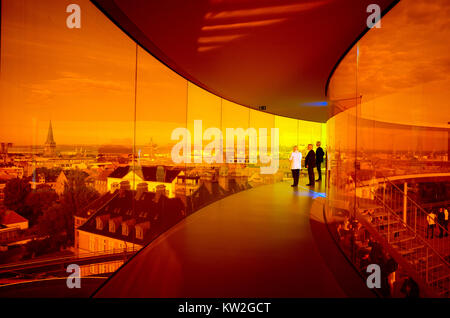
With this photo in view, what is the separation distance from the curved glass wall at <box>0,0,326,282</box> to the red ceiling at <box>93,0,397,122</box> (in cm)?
41

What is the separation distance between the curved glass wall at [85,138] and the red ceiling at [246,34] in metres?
0.41

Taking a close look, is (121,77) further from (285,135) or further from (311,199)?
(285,135)

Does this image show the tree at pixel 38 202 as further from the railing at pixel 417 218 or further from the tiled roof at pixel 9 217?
the railing at pixel 417 218

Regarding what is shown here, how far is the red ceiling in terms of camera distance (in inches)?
98.5

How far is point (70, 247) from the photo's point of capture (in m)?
2.59

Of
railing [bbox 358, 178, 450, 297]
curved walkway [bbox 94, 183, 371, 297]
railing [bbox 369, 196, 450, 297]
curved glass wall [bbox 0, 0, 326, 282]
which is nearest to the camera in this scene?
curved glass wall [bbox 0, 0, 326, 282]

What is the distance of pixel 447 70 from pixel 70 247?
456 centimetres

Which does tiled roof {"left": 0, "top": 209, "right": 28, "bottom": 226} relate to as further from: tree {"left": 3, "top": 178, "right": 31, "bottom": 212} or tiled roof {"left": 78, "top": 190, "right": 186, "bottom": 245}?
tiled roof {"left": 78, "top": 190, "right": 186, "bottom": 245}

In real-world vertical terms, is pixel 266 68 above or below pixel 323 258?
above

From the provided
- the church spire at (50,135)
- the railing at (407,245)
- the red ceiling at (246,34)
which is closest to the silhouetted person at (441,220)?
the railing at (407,245)

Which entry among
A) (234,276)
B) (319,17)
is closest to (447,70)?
(319,17)

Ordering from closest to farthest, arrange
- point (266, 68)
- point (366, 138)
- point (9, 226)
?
point (9, 226), point (366, 138), point (266, 68)

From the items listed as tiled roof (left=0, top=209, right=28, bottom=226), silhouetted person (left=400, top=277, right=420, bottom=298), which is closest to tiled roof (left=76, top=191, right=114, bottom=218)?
tiled roof (left=0, top=209, right=28, bottom=226)

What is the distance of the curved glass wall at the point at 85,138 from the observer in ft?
6.63
